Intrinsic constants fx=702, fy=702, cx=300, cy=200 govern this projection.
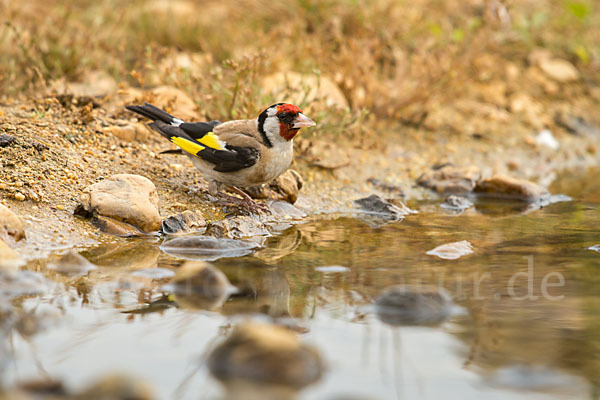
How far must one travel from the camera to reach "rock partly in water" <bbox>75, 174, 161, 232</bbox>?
16.2 ft

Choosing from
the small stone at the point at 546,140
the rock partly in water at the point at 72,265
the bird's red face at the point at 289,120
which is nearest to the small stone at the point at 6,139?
the rock partly in water at the point at 72,265

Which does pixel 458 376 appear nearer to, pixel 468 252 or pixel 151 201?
pixel 468 252

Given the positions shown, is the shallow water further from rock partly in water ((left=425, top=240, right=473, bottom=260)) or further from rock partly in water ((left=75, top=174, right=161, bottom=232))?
rock partly in water ((left=75, top=174, right=161, bottom=232))

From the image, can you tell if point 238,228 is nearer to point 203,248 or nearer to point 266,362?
point 203,248

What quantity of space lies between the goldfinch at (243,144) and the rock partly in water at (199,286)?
5.41 feet

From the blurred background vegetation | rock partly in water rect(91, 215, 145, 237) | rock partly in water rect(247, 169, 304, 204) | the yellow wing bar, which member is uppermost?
the blurred background vegetation

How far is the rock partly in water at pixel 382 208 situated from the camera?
598cm

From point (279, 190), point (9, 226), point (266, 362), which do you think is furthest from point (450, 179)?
point (266, 362)

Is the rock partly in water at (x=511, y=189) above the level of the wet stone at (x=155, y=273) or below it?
above

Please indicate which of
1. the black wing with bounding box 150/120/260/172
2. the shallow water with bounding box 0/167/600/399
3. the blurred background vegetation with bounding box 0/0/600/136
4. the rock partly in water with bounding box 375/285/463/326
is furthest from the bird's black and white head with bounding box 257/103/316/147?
the rock partly in water with bounding box 375/285/463/326

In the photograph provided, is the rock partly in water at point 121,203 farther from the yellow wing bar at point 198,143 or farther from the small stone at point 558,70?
the small stone at point 558,70

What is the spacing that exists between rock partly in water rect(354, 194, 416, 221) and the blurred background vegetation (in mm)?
931

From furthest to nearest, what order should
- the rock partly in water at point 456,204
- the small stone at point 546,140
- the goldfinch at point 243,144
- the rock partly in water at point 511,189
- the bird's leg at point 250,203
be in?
the small stone at point 546,140 → the rock partly in water at point 511,189 → the rock partly in water at point 456,204 → the bird's leg at point 250,203 → the goldfinch at point 243,144

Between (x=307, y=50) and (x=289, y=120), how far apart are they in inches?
97.7
